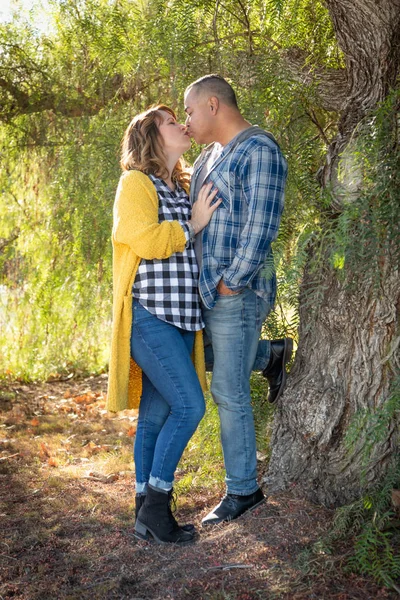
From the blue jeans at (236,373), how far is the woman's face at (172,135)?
2.17ft

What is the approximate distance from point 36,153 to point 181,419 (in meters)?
2.64

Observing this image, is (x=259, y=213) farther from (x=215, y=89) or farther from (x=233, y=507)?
(x=233, y=507)

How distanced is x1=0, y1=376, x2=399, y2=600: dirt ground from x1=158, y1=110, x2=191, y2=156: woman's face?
1523 mm

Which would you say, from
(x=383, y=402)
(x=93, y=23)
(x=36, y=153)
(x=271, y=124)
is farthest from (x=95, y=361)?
(x=383, y=402)

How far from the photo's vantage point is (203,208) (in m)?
2.92

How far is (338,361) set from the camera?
2.94m

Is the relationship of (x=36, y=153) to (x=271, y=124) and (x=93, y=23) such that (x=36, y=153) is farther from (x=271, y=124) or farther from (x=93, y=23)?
(x=271, y=124)

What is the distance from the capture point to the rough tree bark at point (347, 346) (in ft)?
9.14

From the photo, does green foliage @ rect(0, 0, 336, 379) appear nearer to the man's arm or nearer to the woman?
the man's arm

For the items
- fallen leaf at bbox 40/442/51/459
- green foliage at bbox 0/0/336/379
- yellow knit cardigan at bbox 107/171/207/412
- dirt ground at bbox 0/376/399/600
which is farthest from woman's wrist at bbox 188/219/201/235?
fallen leaf at bbox 40/442/51/459

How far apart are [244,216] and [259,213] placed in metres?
0.13

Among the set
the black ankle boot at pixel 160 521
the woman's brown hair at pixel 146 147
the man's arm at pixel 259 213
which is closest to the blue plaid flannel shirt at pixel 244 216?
the man's arm at pixel 259 213

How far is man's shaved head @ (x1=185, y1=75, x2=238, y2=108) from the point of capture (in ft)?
9.93

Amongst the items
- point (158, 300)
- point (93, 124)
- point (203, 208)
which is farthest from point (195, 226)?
point (93, 124)
